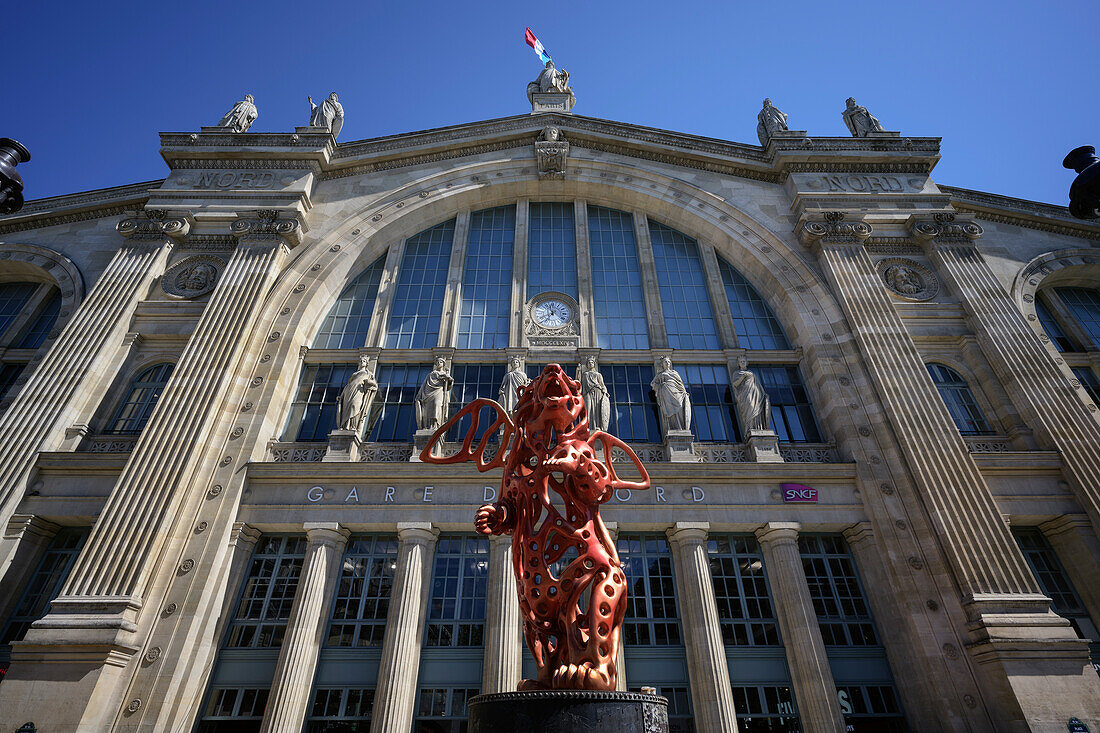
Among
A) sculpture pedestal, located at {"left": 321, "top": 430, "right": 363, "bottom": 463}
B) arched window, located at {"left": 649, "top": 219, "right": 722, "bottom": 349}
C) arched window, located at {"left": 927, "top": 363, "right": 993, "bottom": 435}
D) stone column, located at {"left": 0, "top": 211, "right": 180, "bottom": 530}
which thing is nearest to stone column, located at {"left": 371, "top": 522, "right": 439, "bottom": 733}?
sculpture pedestal, located at {"left": 321, "top": 430, "right": 363, "bottom": 463}

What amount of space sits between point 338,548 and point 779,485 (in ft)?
44.1

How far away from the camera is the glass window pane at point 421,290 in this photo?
71.6 feet

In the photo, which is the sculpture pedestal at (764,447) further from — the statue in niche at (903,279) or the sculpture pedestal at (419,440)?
the sculpture pedestal at (419,440)

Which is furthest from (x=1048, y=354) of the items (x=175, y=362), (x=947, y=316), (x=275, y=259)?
(x=175, y=362)

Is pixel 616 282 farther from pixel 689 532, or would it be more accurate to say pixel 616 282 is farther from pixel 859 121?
pixel 859 121

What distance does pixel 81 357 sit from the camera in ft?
60.2

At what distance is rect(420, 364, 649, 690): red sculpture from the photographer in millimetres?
7680

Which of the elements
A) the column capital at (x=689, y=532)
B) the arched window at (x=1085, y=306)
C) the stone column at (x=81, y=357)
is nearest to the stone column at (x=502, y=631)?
the column capital at (x=689, y=532)

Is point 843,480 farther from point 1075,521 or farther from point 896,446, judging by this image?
point 1075,521

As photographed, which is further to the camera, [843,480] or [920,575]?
[843,480]

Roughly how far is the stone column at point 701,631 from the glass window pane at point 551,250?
10.9 metres

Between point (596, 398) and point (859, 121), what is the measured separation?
20216 millimetres

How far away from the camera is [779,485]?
1698cm

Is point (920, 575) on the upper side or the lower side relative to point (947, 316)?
lower
